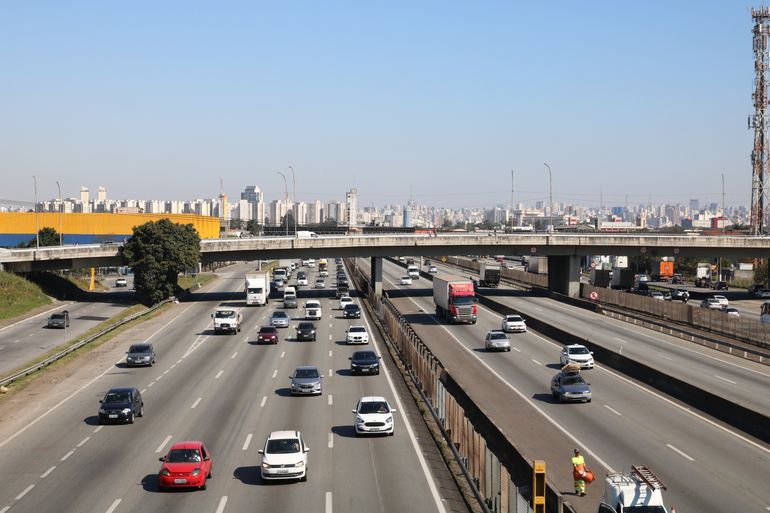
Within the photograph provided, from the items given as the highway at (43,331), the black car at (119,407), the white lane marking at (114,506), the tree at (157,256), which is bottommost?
the highway at (43,331)

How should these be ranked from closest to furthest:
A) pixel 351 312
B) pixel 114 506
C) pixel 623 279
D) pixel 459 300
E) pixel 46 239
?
pixel 114 506 → pixel 459 300 → pixel 351 312 → pixel 623 279 → pixel 46 239

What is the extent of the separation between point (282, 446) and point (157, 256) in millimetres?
65155

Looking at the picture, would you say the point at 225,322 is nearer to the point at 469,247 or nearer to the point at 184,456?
the point at 184,456

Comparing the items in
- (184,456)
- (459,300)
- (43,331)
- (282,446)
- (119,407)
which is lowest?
(43,331)

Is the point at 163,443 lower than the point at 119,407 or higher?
lower

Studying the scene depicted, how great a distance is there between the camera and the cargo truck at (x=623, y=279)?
106m

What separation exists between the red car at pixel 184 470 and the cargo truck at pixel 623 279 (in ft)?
291

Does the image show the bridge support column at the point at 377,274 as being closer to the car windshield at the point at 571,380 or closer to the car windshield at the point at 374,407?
the car windshield at the point at 571,380

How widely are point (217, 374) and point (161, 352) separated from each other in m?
10.6

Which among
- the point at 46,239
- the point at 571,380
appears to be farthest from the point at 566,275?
the point at 46,239

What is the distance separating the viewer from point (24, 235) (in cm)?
14438

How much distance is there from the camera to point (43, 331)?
2576 inches

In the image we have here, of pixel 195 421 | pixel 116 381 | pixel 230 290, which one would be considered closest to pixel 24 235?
pixel 230 290

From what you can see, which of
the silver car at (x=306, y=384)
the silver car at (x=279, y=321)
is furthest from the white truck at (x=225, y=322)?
the silver car at (x=306, y=384)
